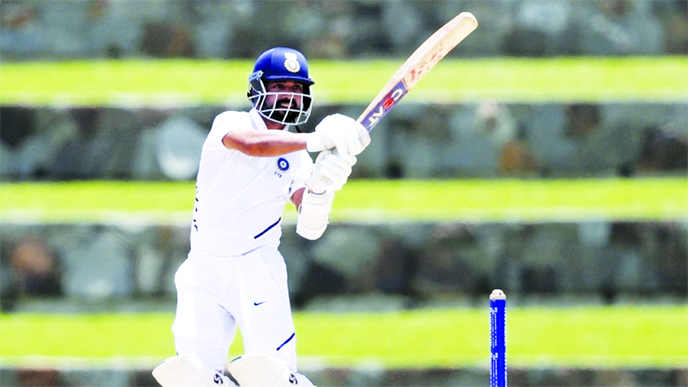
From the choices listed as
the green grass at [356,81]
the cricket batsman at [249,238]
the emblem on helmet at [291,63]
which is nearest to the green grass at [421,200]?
the green grass at [356,81]

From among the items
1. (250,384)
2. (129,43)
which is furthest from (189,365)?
(129,43)

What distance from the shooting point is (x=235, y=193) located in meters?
4.20

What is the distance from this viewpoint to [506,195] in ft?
22.9

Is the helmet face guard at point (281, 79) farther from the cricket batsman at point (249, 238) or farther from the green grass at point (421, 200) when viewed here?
the green grass at point (421, 200)

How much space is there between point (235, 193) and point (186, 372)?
68cm

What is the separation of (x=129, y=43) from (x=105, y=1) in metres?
0.36

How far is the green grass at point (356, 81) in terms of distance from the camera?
7305 millimetres

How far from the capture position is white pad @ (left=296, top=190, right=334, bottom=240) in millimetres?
4004

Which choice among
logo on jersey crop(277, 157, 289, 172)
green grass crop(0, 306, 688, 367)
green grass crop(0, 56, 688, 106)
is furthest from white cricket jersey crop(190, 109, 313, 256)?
green grass crop(0, 56, 688, 106)

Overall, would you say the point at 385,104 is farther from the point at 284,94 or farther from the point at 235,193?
the point at 235,193

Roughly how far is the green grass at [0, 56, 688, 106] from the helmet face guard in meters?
2.86

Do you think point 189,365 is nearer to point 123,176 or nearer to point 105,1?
point 123,176

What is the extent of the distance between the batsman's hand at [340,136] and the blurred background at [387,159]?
7.40 ft

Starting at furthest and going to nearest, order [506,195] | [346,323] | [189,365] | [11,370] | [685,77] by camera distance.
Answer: [685,77], [506,195], [346,323], [11,370], [189,365]
